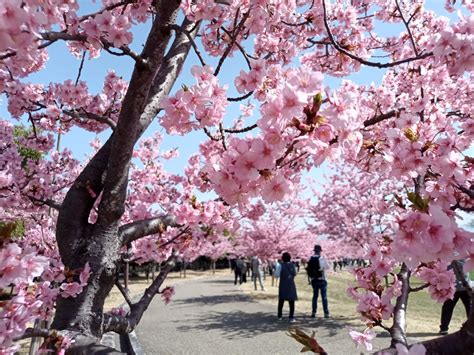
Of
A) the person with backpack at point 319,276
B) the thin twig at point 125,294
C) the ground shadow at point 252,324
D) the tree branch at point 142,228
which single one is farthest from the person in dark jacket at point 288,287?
the tree branch at point 142,228

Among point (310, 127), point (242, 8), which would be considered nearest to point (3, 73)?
point (242, 8)

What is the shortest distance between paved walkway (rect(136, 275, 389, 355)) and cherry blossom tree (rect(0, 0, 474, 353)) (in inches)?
113

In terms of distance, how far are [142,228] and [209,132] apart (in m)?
1.08

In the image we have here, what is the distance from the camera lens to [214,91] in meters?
2.05

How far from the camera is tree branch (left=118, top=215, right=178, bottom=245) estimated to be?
117 inches

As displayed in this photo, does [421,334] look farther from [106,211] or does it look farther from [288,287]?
[106,211]

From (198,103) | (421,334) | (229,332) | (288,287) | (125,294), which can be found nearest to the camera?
(198,103)

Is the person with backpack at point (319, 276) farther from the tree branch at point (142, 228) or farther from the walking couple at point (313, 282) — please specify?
the tree branch at point (142, 228)

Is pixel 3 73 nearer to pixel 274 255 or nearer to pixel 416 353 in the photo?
pixel 416 353

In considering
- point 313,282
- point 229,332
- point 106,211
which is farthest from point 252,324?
point 106,211

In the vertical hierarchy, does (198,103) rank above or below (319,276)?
above

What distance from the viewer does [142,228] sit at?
3.13 meters

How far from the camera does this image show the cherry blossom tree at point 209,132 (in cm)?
150

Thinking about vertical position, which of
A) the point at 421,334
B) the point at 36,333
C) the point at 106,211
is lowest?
the point at 421,334
